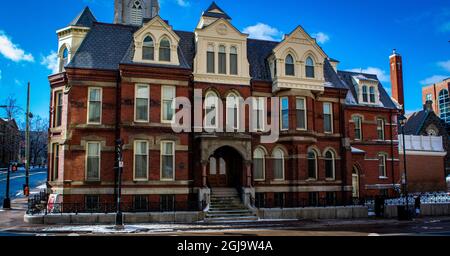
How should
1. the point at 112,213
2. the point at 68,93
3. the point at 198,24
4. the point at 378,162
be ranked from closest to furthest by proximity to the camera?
the point at 112,213
the point at 68,93
the point at 198,24
the point at 378,162

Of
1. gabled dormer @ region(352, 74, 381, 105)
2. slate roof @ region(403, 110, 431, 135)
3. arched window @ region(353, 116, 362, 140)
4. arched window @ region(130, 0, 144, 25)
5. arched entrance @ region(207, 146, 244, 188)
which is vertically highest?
arched window @ region(130, 0, 144, 25)

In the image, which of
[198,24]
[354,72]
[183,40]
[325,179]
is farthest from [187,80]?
[354,72]

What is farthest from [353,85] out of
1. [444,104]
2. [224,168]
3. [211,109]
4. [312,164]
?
[444,104]

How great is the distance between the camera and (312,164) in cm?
3234

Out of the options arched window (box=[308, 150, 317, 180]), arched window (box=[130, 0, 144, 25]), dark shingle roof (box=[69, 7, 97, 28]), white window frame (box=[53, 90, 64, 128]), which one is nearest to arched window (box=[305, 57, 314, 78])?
arched window (box=[308, 150, 317, 180])

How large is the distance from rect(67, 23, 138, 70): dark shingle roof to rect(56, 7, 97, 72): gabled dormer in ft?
3.35

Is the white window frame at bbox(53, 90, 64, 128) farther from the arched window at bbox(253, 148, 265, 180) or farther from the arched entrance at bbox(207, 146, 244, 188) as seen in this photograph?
the arched window at bbox(253, 148, 265, 180)

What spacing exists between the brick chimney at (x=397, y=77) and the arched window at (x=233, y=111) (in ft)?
105

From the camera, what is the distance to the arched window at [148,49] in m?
28.6

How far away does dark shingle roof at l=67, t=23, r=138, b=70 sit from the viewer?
28.1 meters

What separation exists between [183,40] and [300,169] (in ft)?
44.3

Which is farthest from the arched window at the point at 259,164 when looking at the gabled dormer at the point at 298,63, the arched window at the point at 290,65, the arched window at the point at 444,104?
the arched window at the point at 444,104

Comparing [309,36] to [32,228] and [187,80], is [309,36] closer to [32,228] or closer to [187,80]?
[187,80]

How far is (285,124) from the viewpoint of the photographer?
31734 millimetres
